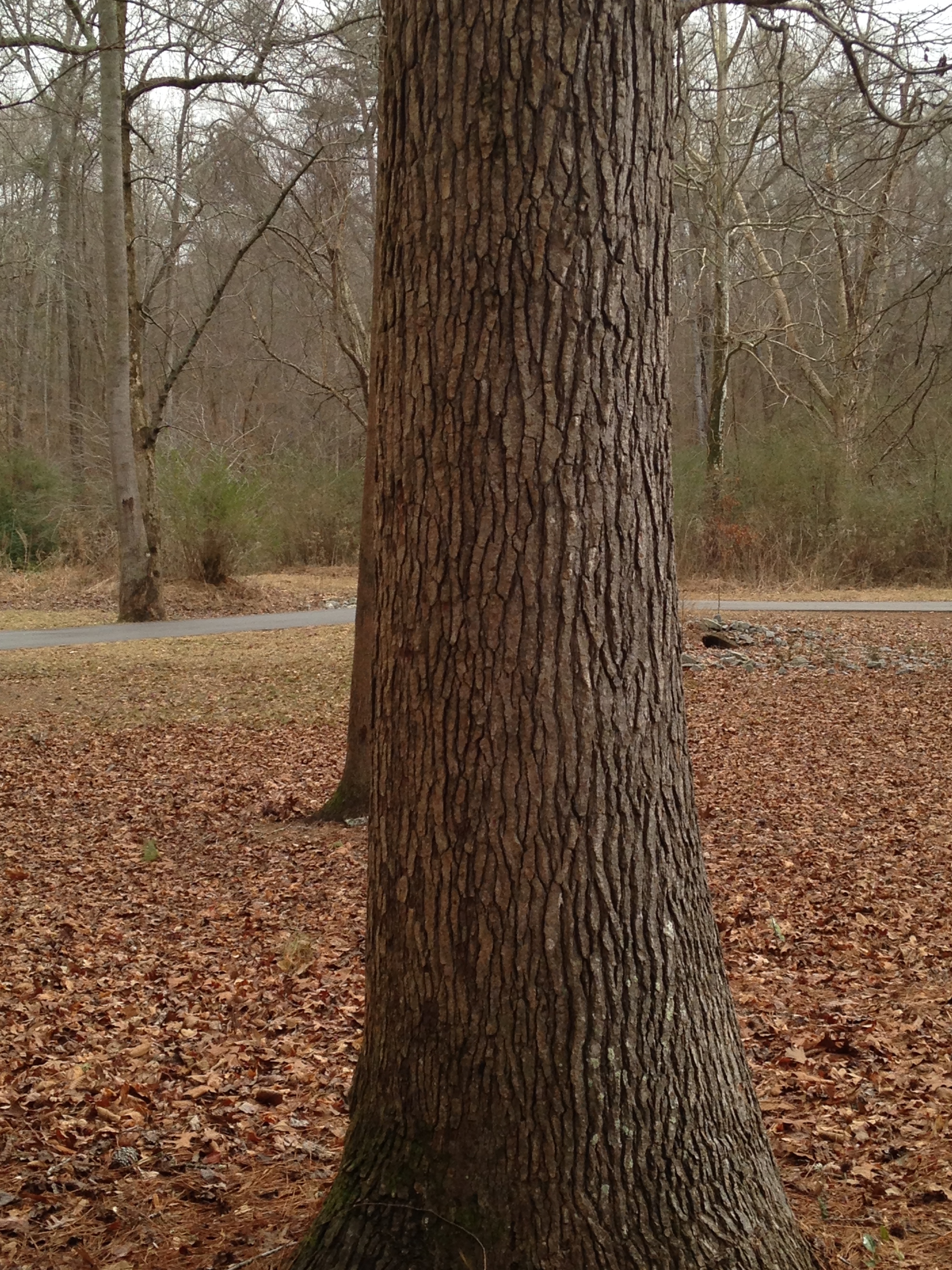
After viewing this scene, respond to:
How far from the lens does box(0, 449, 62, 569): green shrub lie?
21844mm

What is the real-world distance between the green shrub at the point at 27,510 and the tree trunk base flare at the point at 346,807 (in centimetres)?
1596

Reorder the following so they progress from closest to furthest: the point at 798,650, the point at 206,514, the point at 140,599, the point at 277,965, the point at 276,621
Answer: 1. the point at 277,965
2. the point at 798,650
3. the point at 140,599
4. the point at 276,621
5. the point at 206,514

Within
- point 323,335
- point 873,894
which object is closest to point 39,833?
point 873,894

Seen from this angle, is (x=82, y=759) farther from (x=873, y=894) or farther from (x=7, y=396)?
(x=7, y=396)

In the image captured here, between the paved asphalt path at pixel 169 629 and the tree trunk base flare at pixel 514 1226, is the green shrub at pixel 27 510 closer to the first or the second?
the paved asphalt path at pixel 169 629

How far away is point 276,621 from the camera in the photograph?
54.4ft

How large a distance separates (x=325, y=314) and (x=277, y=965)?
2150cm

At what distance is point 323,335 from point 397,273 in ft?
73.2

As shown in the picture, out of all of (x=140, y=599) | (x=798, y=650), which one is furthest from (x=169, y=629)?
(x=798, y=650)

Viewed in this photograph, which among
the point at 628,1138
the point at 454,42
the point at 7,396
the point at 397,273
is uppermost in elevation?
the point at 7,396

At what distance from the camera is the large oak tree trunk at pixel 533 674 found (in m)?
2.16

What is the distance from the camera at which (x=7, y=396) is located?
26.8 meters

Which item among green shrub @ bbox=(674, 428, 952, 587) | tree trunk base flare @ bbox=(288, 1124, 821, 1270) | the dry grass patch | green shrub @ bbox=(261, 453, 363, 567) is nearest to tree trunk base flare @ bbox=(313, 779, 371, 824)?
the dry grass patch

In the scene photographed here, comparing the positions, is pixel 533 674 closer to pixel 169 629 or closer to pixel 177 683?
pixel 177 683
